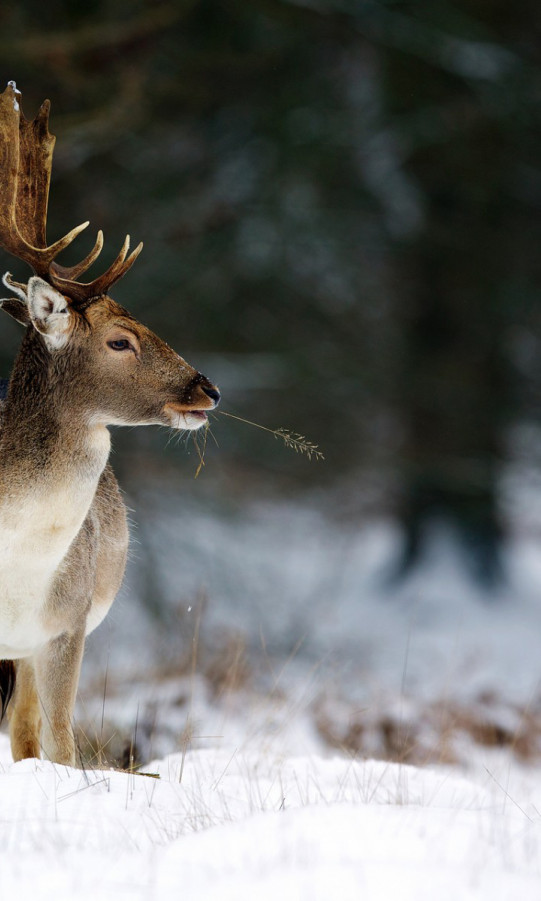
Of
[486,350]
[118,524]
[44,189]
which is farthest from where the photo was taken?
[486,350]

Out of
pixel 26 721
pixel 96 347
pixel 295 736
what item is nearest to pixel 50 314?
pixel 96 347

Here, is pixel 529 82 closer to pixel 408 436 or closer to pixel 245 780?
pixel 408 436

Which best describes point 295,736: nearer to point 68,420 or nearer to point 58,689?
point 58,689

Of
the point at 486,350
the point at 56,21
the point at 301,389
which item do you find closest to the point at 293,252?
the point at 301,389

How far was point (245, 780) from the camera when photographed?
→ 4461mm

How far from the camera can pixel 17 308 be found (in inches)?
169

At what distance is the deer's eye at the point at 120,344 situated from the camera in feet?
13.4

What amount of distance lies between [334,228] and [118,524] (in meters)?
8.16

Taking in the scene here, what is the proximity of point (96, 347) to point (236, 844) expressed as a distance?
184cm

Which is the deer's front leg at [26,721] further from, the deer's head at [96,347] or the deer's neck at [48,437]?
the deer's head at [96,347]

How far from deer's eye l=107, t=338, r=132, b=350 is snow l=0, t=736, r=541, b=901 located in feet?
4.83

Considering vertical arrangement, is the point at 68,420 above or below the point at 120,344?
below

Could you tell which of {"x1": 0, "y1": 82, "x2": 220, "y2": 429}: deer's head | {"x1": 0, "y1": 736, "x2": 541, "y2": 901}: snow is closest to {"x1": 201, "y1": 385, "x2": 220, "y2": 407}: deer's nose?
{"x1": 0, "y1": 82, "x2": 220, "y2": 429}: deer's head

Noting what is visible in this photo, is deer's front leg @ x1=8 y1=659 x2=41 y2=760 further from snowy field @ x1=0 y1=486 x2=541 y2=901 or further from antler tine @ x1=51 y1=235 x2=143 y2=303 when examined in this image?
antler tine @ x1=51 y1=235 x2=143 y2=303
